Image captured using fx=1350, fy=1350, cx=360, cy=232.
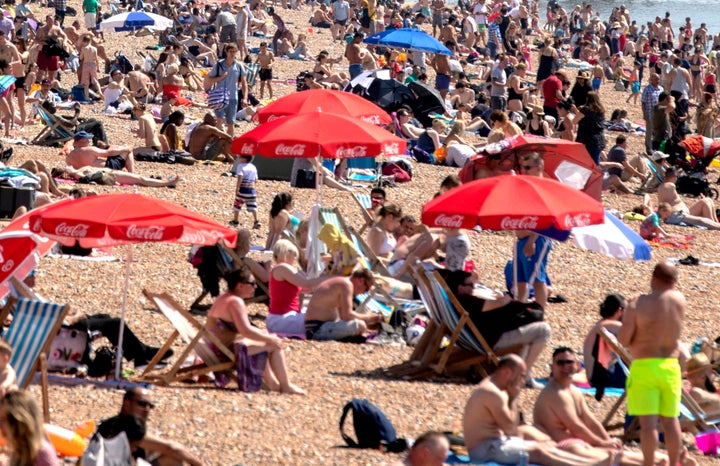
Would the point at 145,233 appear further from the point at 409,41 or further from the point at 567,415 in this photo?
the point at 409,41

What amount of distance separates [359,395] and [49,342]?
199 centimetres

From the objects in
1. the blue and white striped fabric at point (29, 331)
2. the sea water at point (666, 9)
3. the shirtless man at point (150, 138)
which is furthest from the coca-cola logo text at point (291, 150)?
the sea water at point (666, 9)

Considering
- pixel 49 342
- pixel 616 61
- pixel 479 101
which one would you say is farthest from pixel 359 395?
pixel 616 61

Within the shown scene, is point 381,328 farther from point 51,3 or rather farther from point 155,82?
point 51,3

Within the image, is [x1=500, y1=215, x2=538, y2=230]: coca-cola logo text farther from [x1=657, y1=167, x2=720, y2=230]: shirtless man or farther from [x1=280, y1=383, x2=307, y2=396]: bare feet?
[x1=657, y1=167, x2=720, y2=230]: shirtless man

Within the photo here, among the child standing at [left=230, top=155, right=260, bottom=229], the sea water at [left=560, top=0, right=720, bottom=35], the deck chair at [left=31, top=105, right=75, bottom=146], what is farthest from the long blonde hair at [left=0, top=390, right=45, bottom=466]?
the sea water at [left=560, top=0, right=720, bottom=35]

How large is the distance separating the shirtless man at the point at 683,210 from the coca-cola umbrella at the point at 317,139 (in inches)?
240

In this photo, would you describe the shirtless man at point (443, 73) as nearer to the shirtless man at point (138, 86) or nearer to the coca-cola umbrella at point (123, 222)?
the shirtless man at point (138, 86)

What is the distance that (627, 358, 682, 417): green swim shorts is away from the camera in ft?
22.6

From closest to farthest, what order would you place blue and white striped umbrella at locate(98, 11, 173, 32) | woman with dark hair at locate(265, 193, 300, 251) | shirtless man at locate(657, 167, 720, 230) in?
woman with dark hair at locate(265, 193, 300, 251), shirtless man at locate(657, 167, 720, 230), blue and white striped umbrella at locate(98, 11, 173, 32)

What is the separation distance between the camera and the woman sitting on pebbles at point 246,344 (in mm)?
→ 8023

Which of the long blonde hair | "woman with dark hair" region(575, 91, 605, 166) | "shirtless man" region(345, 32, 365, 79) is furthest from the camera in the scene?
"shirtless man" region(345, 32, 365, 79)

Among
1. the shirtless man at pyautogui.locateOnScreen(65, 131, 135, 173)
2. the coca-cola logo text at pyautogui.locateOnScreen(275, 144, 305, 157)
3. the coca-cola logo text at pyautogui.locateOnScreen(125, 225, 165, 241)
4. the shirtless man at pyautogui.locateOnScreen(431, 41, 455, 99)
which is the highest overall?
the coca-cola logo text at pyautogui.locateOnScreen(125, 225, 165, 241)

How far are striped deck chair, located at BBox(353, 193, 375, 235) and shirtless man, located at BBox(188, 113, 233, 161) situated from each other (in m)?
4.41
